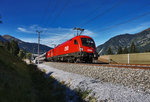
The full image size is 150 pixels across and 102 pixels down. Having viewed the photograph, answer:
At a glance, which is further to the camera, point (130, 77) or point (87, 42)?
point (87, 42)

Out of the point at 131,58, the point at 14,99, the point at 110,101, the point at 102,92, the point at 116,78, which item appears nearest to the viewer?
the point at 14,99

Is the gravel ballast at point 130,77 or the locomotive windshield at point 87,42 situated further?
the locomotive windshield at point 87,42

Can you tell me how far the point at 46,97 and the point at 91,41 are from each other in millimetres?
11346

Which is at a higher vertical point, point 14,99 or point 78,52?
point 78,52

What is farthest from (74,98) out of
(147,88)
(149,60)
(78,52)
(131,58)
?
(131,58)

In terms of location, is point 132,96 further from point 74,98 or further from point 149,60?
point 149,60

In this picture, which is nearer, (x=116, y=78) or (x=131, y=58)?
(x=116, y=78)

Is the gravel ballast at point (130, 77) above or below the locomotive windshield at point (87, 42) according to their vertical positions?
below

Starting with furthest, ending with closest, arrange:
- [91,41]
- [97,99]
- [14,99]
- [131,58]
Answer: [131,58] < [91,41] < [97,99] < [14,99]

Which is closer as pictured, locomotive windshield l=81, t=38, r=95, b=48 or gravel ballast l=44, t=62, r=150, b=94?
gravel ballast l=44, t=62, r=150, b=94

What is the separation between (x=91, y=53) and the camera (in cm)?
1355

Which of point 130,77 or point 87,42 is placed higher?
point 87,42

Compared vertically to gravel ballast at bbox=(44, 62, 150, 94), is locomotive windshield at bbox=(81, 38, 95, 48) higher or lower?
higher

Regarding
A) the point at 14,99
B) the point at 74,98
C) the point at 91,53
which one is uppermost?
the point at 91,53
